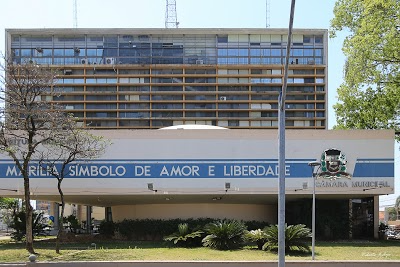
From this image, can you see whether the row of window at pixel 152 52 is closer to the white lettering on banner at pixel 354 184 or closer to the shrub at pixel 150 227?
the shrub at pixel 150 227

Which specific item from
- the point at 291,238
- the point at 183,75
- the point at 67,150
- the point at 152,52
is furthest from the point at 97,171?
the point at 152,52

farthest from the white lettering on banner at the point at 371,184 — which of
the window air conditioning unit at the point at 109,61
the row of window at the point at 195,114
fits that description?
the window air conditioning unit at the point at 109,61

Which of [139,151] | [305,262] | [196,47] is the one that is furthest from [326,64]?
[305,262]

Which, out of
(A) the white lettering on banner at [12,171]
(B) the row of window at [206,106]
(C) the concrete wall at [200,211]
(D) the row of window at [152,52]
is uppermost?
(D) the row of window at [152,52]

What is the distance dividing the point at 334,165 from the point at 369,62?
579cm

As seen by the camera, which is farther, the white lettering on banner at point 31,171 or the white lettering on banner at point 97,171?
the white lettering on banner at point 97,171

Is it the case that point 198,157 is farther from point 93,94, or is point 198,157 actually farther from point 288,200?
point 93,94

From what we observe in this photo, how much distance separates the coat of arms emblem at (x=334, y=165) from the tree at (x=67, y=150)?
37.4 feet

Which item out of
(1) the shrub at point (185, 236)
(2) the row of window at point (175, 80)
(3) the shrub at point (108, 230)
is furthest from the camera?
(2) the row of window at point (175, 80)

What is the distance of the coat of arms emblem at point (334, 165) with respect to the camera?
92.8ft

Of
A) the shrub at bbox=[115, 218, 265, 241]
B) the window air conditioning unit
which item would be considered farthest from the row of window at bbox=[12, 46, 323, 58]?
the shrub at bbox=[115, 218, 265, 241]

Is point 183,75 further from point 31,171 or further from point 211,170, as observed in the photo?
point 31,171

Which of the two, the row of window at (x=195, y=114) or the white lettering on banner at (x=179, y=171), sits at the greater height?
the row of window at (x=195, y=114)

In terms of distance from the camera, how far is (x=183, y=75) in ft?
267
